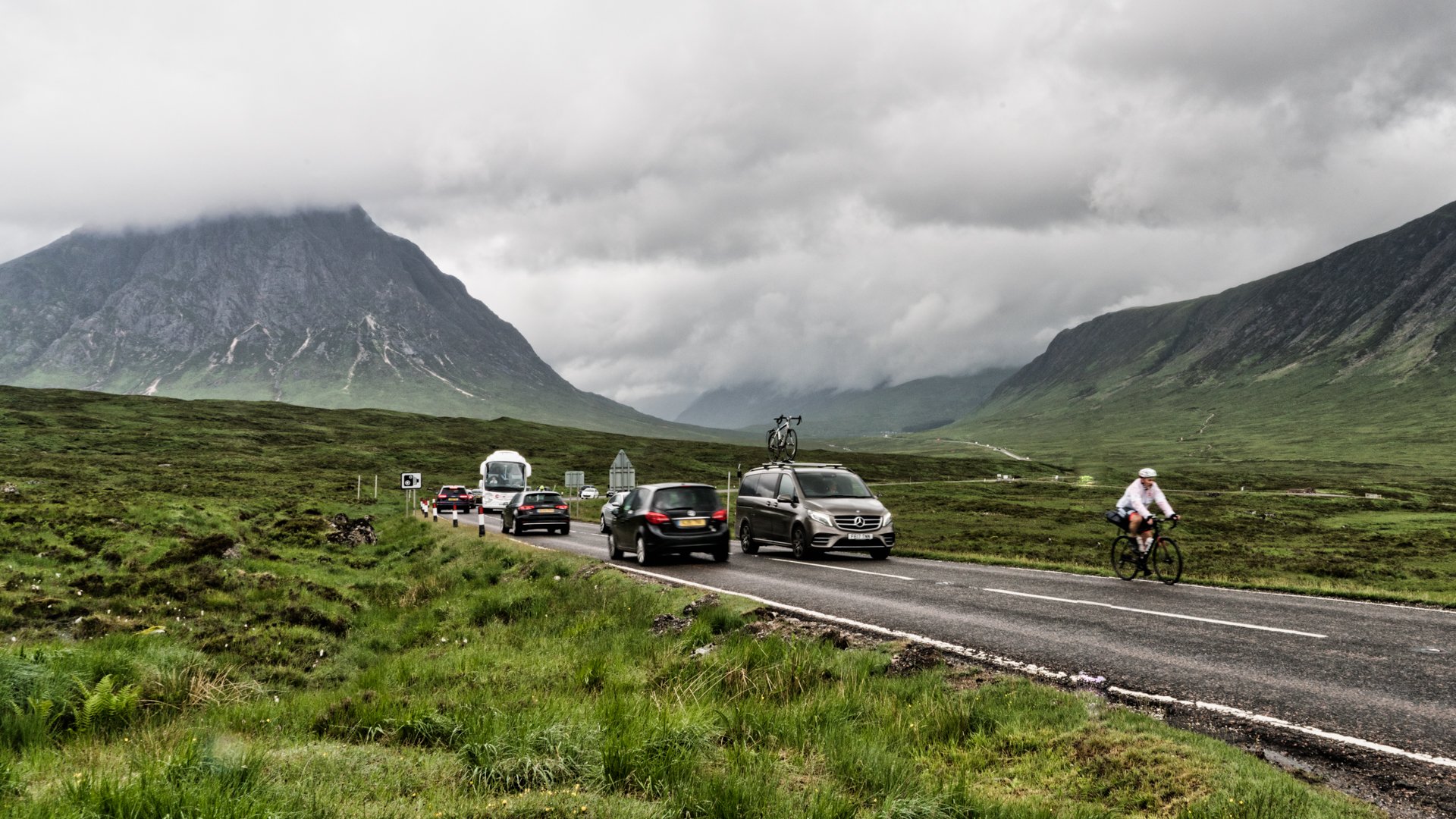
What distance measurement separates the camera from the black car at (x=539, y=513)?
3269 centimetres

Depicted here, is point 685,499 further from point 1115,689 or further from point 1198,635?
point 1115,689

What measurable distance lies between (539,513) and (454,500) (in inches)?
731

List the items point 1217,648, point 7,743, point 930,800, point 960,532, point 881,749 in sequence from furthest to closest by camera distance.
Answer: point 960,532 → point 1217,648 → point 7,743 → point 881,749 → point 930,800

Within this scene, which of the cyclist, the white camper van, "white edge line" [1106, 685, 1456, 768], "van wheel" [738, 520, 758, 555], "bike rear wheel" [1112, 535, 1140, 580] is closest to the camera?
"white edge line" [1106, 685, 1456, 768]

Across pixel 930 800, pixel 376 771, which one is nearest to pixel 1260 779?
pixel 930 800

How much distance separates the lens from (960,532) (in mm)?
46812

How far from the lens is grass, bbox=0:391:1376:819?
4398 millimetres

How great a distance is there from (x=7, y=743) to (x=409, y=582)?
12.4 meters

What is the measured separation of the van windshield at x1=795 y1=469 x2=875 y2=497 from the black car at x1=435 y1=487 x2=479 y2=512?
1293 inches

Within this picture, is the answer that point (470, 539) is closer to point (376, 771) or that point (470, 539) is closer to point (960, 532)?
point (376, 771)

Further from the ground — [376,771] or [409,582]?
[376,771]

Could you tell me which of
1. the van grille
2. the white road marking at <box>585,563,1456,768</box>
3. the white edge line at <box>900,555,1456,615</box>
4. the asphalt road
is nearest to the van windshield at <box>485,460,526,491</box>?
the van grille

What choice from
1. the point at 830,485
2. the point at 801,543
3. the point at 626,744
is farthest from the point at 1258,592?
the point at 626,744

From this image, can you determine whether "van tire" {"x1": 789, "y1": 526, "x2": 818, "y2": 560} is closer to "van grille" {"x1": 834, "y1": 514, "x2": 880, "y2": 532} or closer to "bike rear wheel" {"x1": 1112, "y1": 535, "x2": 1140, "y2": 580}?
"van grille" {"x1": 834, "y1": 514, "x2": 880, "y2": 532}
